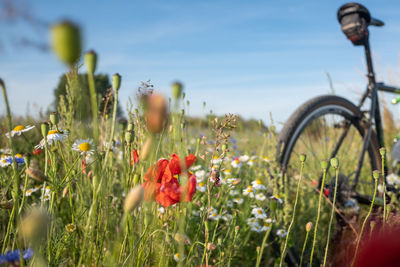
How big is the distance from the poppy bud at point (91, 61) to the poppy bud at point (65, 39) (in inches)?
4.8

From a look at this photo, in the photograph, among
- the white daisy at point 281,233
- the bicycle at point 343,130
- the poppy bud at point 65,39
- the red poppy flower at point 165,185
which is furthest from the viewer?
the bicycle at point 343,130

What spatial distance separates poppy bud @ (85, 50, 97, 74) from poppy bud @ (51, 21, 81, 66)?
0.12 m

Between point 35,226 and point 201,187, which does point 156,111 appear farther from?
point 201,187

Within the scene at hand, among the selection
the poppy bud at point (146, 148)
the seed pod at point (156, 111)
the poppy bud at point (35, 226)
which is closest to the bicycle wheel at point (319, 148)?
the poppy bud at point (146, 148)

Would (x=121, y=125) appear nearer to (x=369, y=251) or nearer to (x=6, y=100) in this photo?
(x=6, y=100)

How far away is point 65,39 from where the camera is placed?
0.45 metres

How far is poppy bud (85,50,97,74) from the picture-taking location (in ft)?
1.89

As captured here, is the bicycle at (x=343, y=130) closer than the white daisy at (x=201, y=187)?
No

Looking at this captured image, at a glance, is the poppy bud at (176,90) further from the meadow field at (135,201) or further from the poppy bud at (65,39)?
the poppy bud at (65,39)

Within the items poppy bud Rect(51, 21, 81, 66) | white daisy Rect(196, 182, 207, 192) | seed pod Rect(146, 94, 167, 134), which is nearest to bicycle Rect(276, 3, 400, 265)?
white daisy Rect(196, 182, 207, 192)

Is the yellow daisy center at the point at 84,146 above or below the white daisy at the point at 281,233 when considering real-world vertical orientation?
above

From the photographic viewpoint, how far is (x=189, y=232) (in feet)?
5.39

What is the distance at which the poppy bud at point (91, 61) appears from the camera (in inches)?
22.6

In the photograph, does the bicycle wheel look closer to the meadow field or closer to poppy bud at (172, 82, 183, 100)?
the meadow field
